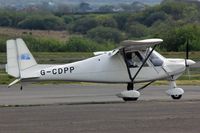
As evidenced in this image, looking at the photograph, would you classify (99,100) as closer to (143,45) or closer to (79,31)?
(143,45)

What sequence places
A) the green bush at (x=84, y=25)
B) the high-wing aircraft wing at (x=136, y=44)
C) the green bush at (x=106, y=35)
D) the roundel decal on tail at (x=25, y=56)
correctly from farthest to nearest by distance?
1. the green bush at (x=84, y=25)
2. the green bush at (x=106, y=35)
3. the roundel decal on tail at (x=25, y=56)
4. the high-wing aircraft wing at (x=136, y=44)

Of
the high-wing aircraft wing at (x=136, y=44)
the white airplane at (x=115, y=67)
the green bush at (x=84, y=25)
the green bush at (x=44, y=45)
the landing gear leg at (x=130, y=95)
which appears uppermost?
the high-wing aircraft wing at (x=136, y=44)

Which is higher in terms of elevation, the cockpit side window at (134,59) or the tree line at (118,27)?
the cockpit side window at (134,59)

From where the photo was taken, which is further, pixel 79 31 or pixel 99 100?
pixel 79 31

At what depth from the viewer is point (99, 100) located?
23828mm

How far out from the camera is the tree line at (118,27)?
214ft

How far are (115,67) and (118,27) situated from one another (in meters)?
70.6

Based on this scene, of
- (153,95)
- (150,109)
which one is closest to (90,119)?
(150,109)

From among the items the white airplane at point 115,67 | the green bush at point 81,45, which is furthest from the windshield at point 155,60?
the green bush at point 81,45

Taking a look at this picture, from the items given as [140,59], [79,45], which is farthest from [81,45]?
[140,59]

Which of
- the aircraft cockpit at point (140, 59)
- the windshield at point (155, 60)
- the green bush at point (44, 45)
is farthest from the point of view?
the green bush at point (44, 45)

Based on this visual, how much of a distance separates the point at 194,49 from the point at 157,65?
38204mm

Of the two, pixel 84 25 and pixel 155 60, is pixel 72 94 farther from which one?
pixel 84 25

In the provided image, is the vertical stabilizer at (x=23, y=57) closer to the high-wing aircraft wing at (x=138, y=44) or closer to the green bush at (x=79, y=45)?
the high-wing aircraft wing at (x=138, y=44)
